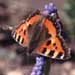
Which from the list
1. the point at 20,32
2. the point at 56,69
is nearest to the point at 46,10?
the point at 20,32

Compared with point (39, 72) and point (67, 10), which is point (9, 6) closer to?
point (67, 10)

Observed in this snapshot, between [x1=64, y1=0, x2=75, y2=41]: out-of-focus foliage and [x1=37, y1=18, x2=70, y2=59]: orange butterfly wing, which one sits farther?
[x1=64, y1=0, x2=75, y2=41]: out-of-focus foliage

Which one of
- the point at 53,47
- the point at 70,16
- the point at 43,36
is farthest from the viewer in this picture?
the point at 70,16

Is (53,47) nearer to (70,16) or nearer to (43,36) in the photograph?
(43,36)

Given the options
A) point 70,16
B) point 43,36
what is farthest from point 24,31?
point 70,16

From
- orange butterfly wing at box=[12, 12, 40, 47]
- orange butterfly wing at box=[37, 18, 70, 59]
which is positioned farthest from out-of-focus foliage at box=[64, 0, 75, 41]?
orange butterfly wing at box=[37, 18, 70, 59]

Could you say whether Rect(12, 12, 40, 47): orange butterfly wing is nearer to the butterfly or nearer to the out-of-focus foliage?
the butterfly
